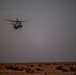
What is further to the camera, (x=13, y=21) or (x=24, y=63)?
(x=24, y=63)

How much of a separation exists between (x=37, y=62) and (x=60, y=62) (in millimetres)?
2759

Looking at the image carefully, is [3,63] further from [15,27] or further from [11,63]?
[15,27]

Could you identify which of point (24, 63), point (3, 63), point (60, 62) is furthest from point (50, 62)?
point (3, 63)

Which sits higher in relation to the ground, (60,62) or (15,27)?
(15,27)

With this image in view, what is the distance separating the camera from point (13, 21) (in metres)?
24.7

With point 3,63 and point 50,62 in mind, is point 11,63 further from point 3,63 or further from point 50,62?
point 50,62

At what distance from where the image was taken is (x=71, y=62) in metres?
26.2

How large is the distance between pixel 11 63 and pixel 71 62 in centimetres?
714

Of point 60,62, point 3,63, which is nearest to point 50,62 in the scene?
point 60,62

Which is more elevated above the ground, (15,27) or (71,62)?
(15,27)

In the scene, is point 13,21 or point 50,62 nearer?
point 13,21

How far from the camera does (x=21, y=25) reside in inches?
966

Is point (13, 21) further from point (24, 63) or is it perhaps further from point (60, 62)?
point (60, 62)

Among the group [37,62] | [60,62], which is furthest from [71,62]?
[37,62]
